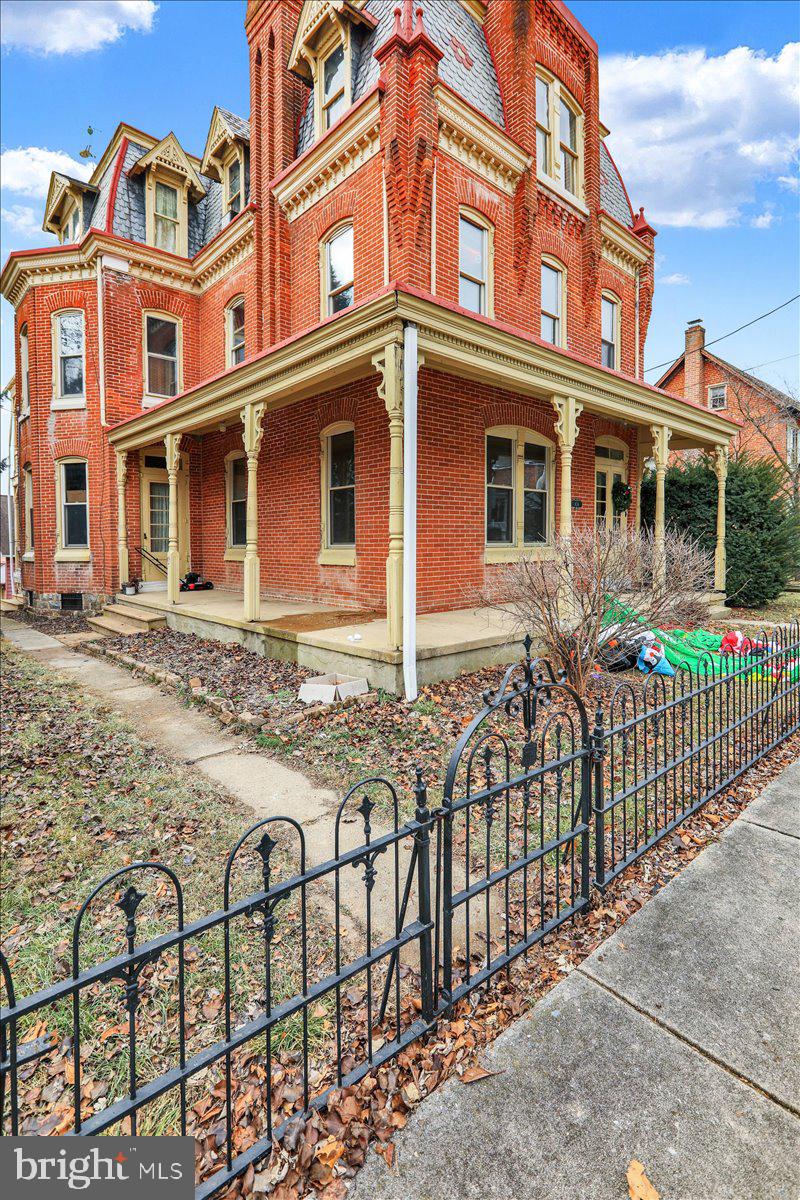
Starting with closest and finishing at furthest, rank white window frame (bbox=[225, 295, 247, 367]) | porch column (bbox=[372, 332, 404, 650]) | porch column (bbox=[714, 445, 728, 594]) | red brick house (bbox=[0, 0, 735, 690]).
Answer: porch column (bbox=[372, 332, 404, 650])
red brick house (bbox=[0, 0, 735, 690])
porch column (bbox=[714, 445, 728, 594])
white window frame (bbox=[225, 295, 247, 367])

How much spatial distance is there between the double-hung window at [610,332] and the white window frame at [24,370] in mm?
14959

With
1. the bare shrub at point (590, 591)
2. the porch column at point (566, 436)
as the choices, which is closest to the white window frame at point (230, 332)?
the porch column at point (566, 436)

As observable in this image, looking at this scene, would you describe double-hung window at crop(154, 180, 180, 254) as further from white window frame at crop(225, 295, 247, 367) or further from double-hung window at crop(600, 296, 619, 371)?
double-hung window at crop(600, 296, 619, 371)

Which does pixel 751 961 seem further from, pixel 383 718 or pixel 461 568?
pixel 461 568

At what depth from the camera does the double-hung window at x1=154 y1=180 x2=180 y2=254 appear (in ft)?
50.3

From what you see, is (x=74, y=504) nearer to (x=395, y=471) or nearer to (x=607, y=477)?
(x=395, y=471)

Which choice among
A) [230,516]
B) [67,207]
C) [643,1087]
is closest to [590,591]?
[643,1087]

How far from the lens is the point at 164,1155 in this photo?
73.3 inches

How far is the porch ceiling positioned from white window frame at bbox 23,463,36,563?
605 centimetres

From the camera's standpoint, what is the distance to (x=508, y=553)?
420 inches

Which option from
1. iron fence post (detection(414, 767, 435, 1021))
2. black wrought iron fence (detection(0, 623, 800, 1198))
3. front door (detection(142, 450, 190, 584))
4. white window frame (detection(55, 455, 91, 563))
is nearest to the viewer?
black wrought iron fence (detection(0, 623, 800, 1198))

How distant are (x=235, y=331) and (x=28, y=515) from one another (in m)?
8.42

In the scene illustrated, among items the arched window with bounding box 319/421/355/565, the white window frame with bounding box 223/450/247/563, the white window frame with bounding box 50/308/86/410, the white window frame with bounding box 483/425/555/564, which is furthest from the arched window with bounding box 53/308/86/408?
the white window frame with bounding box 483/425/555/564

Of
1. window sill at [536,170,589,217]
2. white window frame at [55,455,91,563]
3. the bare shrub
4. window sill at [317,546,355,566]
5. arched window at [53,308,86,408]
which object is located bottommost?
the bare shrub
